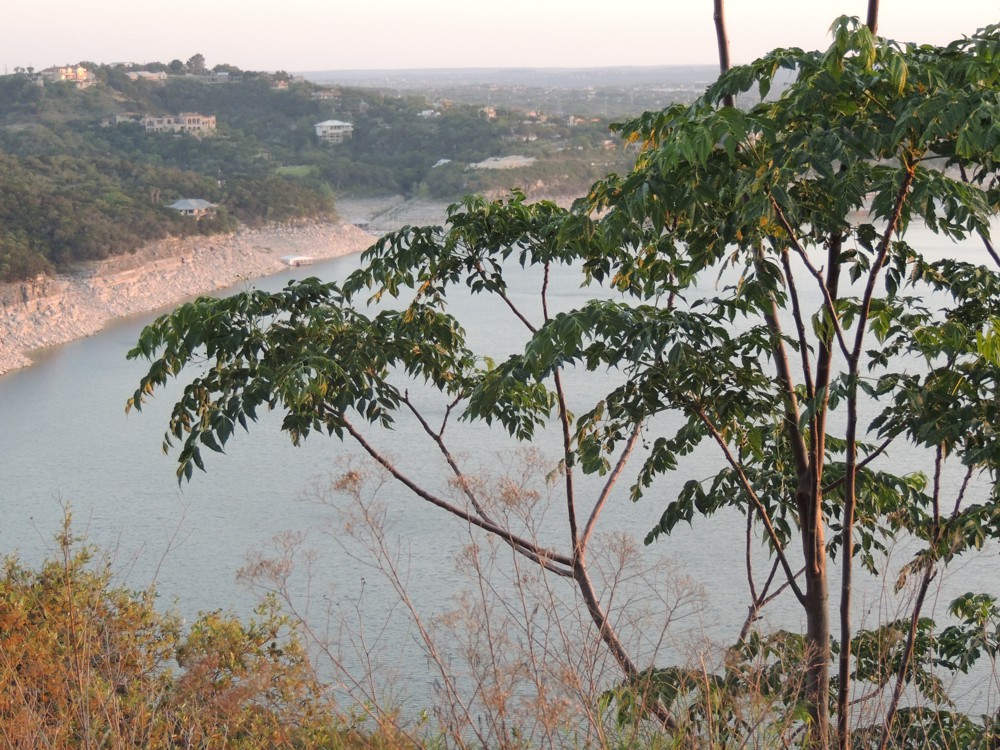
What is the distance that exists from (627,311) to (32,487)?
7370 millimetres

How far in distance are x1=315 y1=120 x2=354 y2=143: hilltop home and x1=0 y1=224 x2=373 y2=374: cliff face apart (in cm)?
1198

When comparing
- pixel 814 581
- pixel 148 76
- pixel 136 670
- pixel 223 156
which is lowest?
pixel 136 670

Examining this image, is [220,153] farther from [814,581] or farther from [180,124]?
[814,581]

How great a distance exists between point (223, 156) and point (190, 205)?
11.2 m

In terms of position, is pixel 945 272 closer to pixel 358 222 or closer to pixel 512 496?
pixel 512 496

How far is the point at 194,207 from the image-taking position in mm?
21000

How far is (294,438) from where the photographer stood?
2.37 m

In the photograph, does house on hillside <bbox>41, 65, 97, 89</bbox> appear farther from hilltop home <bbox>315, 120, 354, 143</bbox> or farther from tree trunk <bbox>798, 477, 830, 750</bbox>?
tree trunk <bbox>798, 477, 830, 750</bbox>

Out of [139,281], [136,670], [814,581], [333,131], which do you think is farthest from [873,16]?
[333,131]

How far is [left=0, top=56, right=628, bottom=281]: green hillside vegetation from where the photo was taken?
18.1 meters

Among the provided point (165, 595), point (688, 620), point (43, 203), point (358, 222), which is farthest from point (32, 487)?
point (358, 222)

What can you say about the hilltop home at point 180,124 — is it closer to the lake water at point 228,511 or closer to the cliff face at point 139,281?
the cliff face at point 139,281

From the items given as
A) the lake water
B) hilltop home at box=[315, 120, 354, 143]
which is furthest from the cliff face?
hilltop home at box=[315, 120, 354, 143]

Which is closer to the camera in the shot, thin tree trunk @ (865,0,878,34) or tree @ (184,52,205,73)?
thin tree trunk @ (865,0,878,34)
